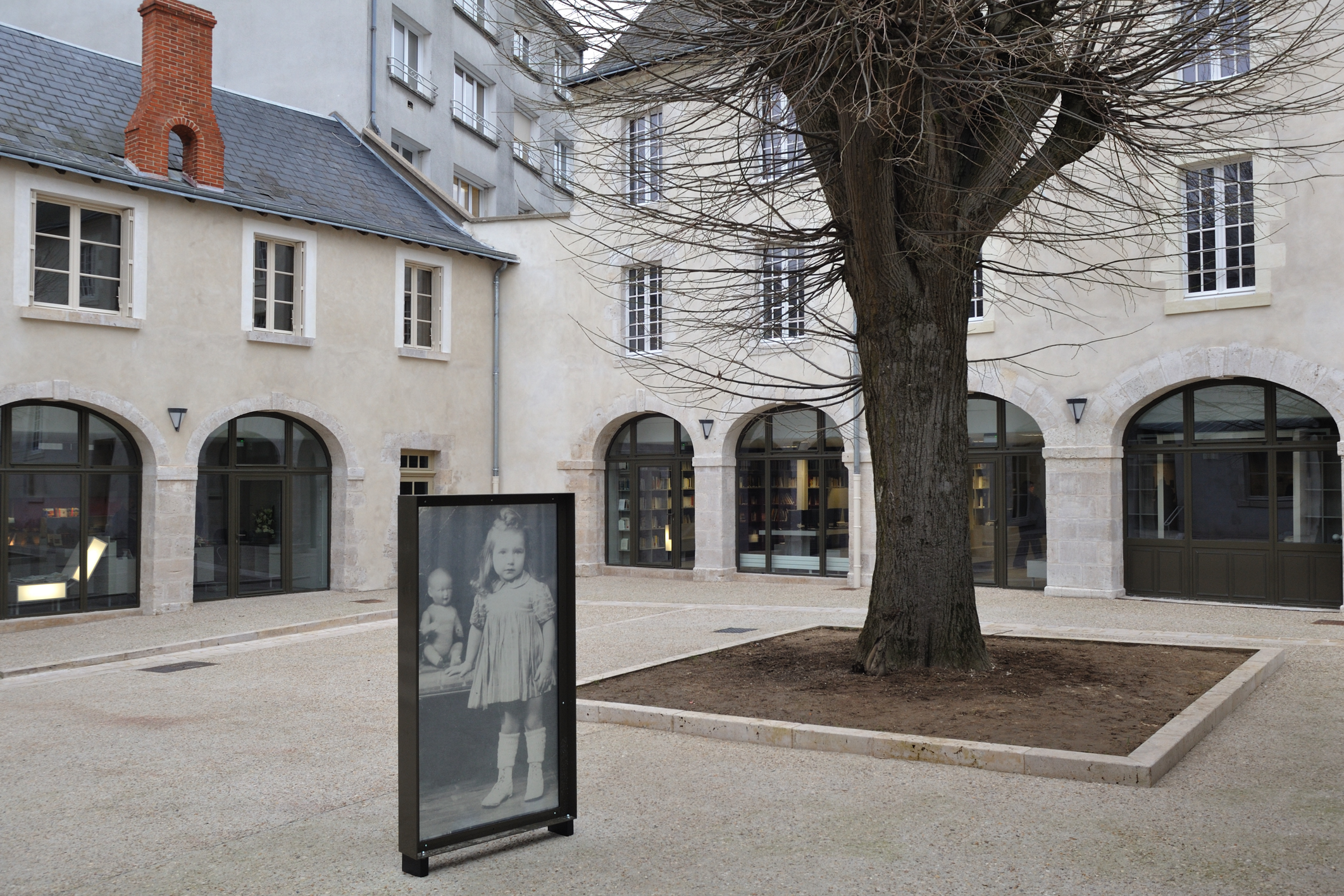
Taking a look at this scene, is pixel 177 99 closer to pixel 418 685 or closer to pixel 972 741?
pixel 418 685

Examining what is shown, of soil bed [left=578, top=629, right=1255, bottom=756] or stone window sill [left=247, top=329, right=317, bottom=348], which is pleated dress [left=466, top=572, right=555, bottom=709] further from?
stone window sill [left=247, top=329, right=317, bottom=348]

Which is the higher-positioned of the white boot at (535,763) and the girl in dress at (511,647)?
the girl in dress at (511,647)

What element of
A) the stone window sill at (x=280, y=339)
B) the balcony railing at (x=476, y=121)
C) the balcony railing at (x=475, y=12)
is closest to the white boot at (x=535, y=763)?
the stone window sill at (x=280, y=339)

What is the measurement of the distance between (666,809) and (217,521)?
11389 millimetres

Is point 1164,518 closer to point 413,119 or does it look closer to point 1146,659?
point 1146,659

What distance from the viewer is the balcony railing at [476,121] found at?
23.2 m

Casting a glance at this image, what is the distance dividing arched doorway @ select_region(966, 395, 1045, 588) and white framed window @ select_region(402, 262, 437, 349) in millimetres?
8144

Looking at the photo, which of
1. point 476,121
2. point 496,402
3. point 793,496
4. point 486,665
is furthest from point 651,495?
point 486,665

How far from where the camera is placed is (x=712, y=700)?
684 centimetres

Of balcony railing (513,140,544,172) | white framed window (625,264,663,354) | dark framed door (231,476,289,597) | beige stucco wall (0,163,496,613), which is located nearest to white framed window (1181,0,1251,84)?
white framed window (625,264,663,354)

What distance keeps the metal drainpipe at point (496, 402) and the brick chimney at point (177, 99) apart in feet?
15.7

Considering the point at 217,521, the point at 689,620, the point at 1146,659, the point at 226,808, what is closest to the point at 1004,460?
the point at 689,620

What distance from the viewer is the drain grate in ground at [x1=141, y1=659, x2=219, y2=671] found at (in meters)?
9.46

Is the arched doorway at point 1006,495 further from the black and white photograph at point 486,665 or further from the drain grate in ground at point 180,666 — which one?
the black and white photograph at point 486,665
